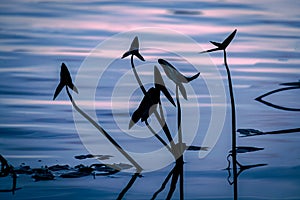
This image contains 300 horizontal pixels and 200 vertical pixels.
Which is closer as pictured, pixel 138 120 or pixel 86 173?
pixel 138 120

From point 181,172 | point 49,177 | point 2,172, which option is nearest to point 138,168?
point 181,172

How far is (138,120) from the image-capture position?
46cm

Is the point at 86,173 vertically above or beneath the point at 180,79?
beneath

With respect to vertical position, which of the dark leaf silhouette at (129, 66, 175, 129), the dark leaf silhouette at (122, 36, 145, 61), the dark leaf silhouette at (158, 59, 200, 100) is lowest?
the dark leaf silhouette at (129, 66, 175, 129)

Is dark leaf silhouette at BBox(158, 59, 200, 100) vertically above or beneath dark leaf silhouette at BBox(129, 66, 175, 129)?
above

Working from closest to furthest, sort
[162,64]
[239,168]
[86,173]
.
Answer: [162,64] → [239,168] → [86,173]

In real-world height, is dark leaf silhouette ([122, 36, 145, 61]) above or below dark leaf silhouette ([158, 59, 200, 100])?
above

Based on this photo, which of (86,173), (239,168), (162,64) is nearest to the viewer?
(162,64)

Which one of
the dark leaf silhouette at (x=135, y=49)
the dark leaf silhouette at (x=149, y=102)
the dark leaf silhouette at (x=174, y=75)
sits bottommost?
the dark leaf silhouette at (x=149, y=102)

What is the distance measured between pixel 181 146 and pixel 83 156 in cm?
34

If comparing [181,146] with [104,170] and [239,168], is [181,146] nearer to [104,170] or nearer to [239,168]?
[239,168]

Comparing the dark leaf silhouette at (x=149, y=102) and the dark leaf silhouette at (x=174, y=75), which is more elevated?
the dark leaf silhouette at (x=174, y=75)

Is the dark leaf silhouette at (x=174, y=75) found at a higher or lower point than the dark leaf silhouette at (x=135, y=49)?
lower

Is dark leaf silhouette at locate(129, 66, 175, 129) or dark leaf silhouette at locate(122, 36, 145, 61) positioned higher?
dark leaf silhouette at locate(122, 36, 145, 61)
